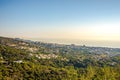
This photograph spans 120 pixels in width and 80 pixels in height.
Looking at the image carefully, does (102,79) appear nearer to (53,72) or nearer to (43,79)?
(43,79)

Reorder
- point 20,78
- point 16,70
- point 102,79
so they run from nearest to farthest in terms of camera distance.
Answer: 1. point 102,79
2. point 20,78
3. point 16,70

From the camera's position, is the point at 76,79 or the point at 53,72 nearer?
the point at 76,79

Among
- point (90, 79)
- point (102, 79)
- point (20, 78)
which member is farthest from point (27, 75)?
point (102, 79)

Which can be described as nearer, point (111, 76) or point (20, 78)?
point (111, 76)

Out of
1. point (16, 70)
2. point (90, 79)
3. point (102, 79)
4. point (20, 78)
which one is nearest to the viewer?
point (102, 79)

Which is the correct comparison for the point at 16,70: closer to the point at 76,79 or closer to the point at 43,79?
the point at 43,79

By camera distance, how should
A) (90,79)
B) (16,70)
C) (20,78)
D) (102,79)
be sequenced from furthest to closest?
(16,70)
(20,78)
(90,79)
(102,79)

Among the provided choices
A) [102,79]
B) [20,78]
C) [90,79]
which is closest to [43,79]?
[20,78]

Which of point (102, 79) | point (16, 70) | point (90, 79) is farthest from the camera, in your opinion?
point (16, 70)

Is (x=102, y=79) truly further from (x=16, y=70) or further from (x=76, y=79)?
(x=16, y=70)
